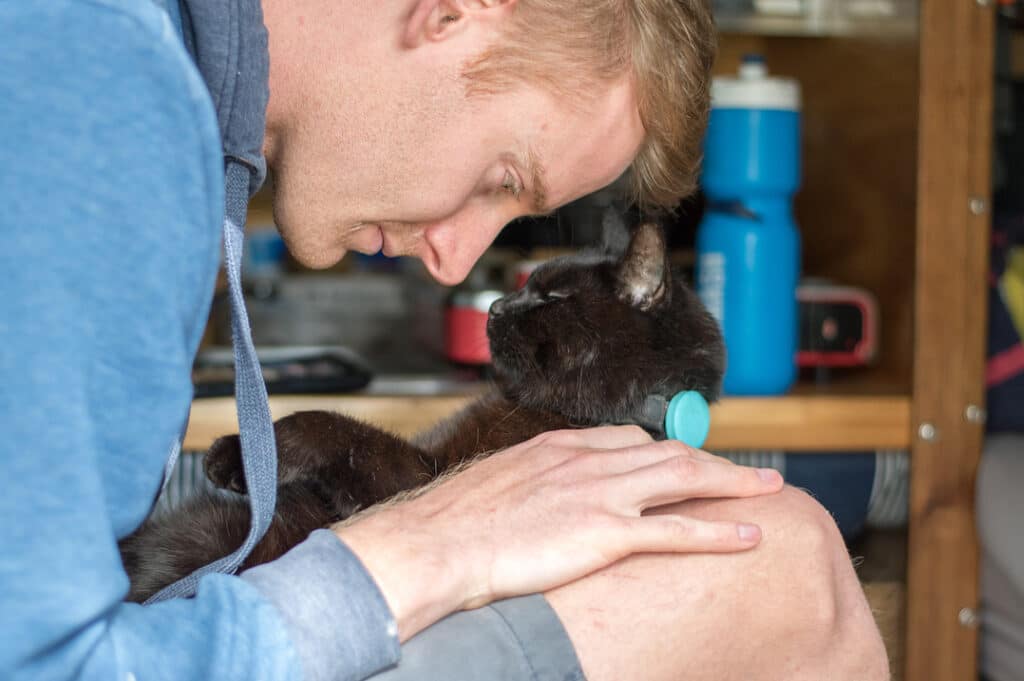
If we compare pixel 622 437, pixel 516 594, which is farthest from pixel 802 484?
pixel 516 594

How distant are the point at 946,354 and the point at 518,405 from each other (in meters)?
0.70

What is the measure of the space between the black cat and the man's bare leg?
0.73 feet

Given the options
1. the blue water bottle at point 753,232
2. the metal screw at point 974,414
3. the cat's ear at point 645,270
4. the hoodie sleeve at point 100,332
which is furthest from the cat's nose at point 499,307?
the metal screw at point 974,414

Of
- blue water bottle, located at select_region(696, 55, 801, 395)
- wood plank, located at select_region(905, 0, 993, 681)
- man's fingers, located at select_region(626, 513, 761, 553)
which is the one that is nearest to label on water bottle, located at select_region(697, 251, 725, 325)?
blue water bottle, located at select_region(696, 55, 801, 395)

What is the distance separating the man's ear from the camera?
82 cm

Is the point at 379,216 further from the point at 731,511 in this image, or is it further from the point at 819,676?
the point at 819,676

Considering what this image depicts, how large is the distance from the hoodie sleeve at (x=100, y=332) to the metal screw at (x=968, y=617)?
3.74ft

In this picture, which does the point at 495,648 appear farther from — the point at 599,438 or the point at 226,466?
the point at 226,466

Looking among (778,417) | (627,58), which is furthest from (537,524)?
(778,417)

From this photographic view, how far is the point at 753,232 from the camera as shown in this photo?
1568 mm

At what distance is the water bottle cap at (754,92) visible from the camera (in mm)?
1582

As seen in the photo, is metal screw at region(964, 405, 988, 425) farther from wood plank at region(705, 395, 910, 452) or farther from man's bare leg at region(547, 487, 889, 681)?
man's bare leg at region(547, 487, 889, 681)

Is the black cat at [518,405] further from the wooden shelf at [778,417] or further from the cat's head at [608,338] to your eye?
the wooden shelf at [778,417]

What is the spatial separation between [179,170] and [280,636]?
11.2 inches
